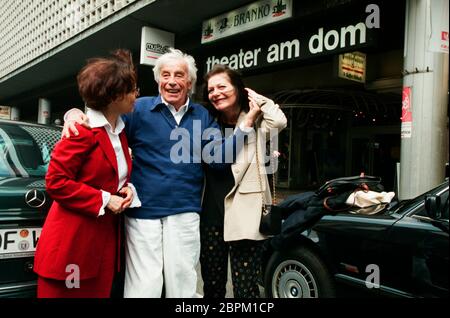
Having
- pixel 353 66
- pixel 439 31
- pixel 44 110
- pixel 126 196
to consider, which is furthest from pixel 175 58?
pixel 44 110

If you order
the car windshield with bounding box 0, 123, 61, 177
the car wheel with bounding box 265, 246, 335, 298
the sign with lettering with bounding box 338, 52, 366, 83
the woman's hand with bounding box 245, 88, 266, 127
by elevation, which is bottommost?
the car wheel with bounding box 265, 246, 335, 298

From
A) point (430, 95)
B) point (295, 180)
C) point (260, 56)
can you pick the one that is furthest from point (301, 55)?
point (295, 180)

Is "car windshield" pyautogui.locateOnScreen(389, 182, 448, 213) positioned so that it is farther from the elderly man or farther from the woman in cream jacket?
the elderly man

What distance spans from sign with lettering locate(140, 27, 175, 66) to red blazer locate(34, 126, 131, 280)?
7036 mm

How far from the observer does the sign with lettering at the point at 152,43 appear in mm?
8641

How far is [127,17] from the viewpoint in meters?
8.62

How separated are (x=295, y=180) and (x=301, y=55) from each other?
7024 mm

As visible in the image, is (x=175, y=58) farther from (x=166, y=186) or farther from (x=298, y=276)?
(x=298, y=276)

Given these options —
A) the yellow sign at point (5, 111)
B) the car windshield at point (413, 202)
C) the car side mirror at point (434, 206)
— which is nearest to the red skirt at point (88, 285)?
the car side mirror at point (434, 206)

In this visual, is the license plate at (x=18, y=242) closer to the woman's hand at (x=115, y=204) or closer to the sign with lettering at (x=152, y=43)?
the woman's hand at (x=115, y=204)

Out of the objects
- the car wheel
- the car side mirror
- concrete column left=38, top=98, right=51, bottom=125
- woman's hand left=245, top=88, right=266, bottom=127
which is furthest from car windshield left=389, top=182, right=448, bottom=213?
concrete column left=38, top=98, right=51, bottom=125

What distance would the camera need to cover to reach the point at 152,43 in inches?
350

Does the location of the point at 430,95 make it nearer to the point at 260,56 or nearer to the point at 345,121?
the point at 260,56

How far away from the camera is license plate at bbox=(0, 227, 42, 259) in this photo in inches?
83.6
